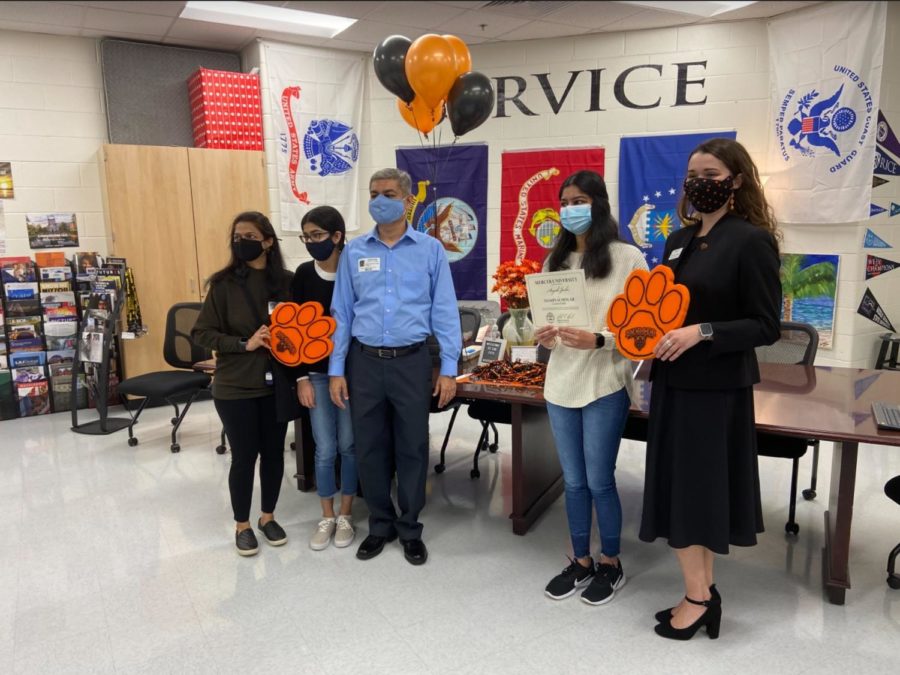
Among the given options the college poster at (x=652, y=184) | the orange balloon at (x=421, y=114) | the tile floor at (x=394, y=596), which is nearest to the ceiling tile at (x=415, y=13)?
the orange balloon at (x=421, y=114)

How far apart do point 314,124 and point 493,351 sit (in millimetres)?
3360

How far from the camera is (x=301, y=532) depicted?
9.77 ft

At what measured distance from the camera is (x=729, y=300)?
1.84 metres

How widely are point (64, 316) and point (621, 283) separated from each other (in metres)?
4.63

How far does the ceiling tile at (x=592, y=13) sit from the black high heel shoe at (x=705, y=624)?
406 cm

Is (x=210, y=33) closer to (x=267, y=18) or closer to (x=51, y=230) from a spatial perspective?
(x=267, y=18)

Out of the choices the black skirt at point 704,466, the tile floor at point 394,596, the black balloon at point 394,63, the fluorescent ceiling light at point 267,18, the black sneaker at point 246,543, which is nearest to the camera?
the black skirt at point 704,466

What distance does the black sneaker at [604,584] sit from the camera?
2.35 metres

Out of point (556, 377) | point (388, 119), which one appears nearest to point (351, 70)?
point (388, 119)

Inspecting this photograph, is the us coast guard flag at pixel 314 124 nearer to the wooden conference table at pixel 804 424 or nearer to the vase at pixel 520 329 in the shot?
the vase at pixel 520 329

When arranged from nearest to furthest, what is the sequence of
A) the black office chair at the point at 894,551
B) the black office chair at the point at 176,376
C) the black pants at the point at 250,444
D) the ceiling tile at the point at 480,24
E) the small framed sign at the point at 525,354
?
the black office chair at the point at 894,551 → the black pants at the point at 250,444 → the small framed sign at the point at 525,354 → the black office chair at the point at 176,376 → the ceiling tile at the point at 480,24

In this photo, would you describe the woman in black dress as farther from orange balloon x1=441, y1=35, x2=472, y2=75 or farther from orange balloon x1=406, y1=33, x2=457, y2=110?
orange balloon x1=441, y1=35, x2=472, y2=75

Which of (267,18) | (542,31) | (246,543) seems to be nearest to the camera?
(246,543)

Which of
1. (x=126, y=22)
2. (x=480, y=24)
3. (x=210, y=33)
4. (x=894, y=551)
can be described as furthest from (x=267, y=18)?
(x=894, y=551)
